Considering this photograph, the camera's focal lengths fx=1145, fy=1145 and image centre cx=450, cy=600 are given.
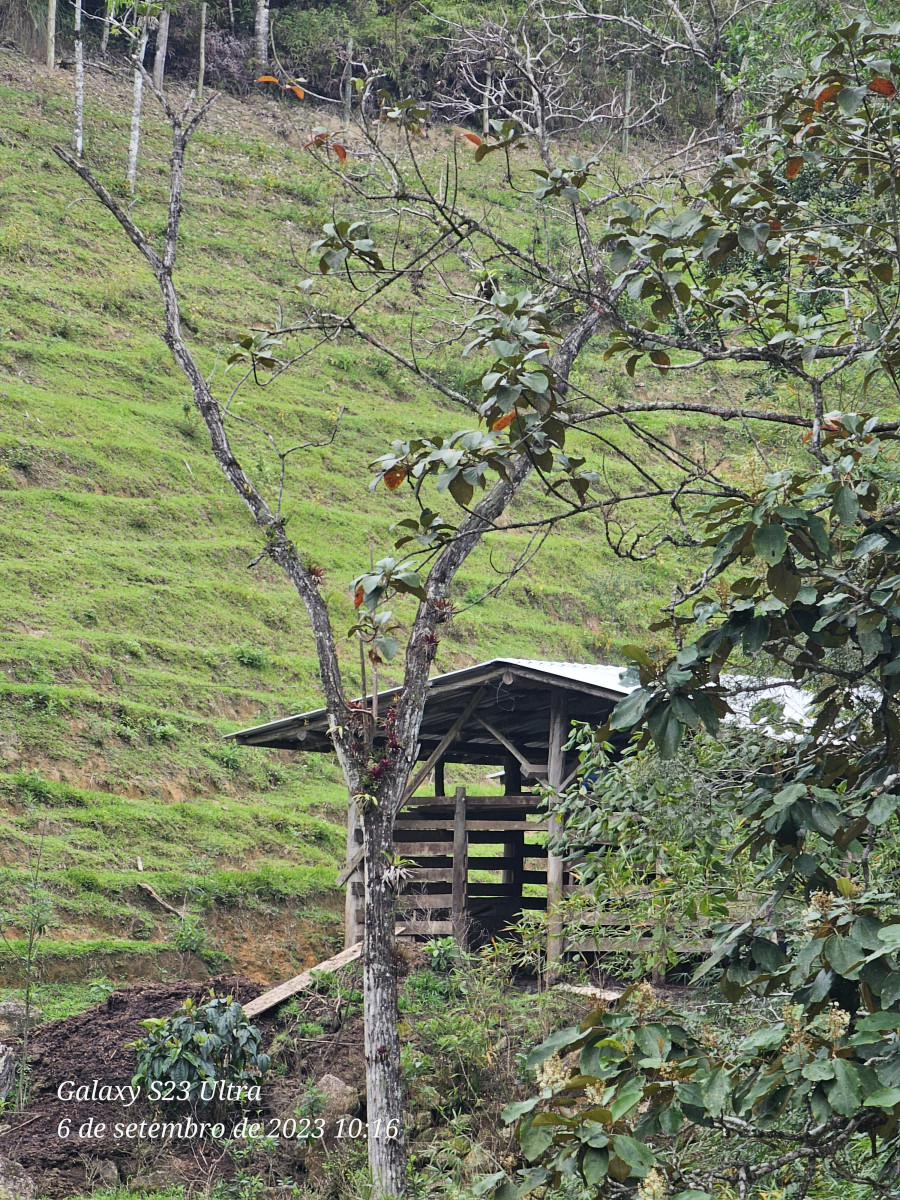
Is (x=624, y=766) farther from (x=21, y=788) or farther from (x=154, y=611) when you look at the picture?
(x=154, y=611)

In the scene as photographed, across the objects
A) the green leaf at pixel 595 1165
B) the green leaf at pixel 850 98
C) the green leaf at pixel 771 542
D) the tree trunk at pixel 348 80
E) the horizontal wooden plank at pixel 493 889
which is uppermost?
the tree trunk at pixel 348 80

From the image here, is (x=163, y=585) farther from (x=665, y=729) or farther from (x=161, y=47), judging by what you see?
(x=161, y=47)

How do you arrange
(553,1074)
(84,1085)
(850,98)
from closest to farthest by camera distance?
(553,1074), (850,98), (84,1085)

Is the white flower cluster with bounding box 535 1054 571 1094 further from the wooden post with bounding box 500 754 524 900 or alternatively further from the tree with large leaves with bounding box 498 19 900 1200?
the wooden post with bounding box 500 754 524 900

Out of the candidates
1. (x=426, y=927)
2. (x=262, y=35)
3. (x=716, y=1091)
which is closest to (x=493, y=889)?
(x=426, y=927)

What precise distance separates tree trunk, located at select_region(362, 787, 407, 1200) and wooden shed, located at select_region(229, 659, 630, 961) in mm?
2561

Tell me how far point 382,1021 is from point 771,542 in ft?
15.1

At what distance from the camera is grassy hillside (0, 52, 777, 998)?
12.6 meters

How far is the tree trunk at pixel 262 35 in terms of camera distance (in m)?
38.6

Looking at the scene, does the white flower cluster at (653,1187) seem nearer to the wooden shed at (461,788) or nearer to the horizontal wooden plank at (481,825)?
the wooden shed at (461,788)

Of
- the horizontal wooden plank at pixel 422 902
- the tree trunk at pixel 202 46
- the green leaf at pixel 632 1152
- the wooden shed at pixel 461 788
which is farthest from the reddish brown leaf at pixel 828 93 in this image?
the tree trunk at pixel 202 46

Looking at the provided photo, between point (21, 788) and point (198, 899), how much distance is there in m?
2.33

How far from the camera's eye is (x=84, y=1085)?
25.0 ft

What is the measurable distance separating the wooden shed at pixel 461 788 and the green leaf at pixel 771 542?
6605 millimetres
